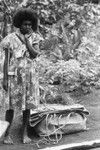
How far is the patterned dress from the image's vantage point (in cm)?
522

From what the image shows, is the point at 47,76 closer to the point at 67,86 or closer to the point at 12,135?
the point at 67,86

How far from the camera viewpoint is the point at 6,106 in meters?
5.26

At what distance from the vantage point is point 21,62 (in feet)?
17.2

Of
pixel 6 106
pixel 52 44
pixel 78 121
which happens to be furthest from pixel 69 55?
pixel 6 106

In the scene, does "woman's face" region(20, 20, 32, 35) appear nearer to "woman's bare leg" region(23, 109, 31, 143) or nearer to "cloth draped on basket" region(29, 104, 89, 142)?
"woman's bare leg" region(23, 109, 31, 143)

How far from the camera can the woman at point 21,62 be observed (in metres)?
5.20

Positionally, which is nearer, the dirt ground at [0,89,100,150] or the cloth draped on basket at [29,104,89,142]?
the dirt ground at [0,89,100,150]

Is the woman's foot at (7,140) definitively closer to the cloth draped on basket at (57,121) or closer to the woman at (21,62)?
the woman at (21,62)

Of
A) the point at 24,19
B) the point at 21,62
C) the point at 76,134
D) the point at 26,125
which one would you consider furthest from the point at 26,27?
the point at 76,134

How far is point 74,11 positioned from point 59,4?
0.35 m

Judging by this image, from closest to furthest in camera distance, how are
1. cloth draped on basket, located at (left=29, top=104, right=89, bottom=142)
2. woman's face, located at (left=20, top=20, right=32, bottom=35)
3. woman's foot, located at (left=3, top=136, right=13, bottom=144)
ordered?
woman's face, located at (left=20, top=20, right=32, bottom=35) < woman's foot, located at (left=3, top=136, right=13, bottom=144) < cloth draped on basket, located at (left=29, top=104, right=89, bottom=142)

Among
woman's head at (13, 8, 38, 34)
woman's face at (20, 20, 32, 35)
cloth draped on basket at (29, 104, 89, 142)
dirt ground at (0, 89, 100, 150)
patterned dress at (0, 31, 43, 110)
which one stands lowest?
dirt ground at (0, 89, 100, 150)

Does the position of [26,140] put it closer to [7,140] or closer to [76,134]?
[7,140]

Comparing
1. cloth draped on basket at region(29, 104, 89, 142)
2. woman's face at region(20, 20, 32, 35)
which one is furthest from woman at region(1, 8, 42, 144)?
cloth draped on basket at region(29, 104, 89, 142)
